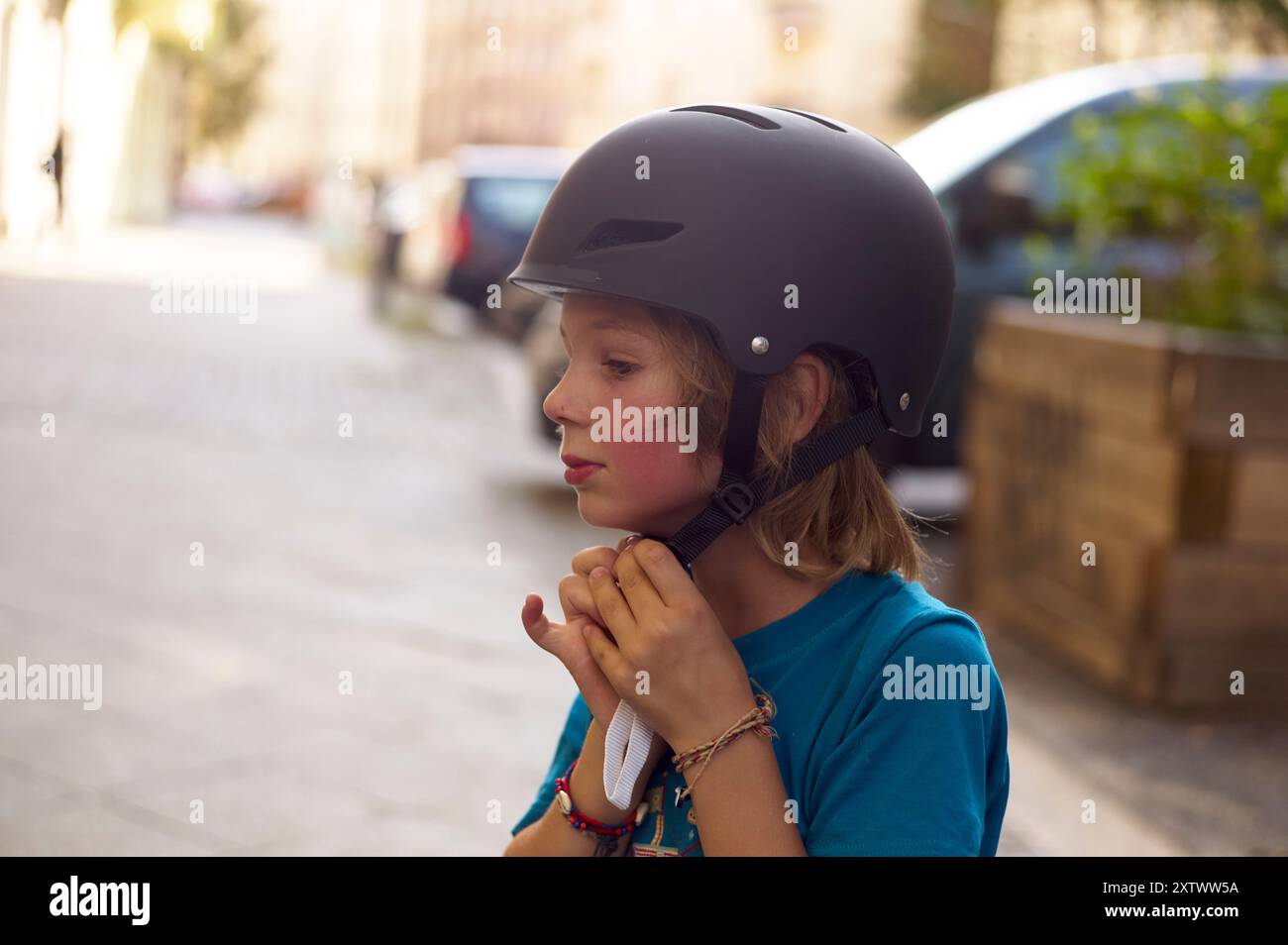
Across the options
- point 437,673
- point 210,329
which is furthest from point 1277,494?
point 210,329

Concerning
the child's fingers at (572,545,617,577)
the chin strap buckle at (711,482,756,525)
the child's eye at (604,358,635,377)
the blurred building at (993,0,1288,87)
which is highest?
the blurred building at (993,0,1288,87)

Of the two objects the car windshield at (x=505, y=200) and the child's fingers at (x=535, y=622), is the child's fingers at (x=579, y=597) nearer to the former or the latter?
the child's fingers at (x=535, y=622)

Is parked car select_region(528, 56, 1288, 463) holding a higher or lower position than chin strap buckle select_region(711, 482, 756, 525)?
higher

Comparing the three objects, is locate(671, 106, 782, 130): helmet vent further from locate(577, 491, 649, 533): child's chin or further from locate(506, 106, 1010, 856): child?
locate(577, 491, 649, 533): child's chin

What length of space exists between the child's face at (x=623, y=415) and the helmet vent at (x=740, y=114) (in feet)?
0.96

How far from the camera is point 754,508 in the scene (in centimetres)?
183

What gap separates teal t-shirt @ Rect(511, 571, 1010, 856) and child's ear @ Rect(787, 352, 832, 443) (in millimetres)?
214

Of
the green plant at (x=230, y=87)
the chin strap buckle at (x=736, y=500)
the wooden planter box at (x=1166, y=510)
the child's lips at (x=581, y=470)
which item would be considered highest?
the green plant at (x=230, y=87)

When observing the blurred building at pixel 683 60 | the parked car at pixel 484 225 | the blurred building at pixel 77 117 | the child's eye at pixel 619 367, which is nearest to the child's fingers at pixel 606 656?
the child's eye at pixel 619 367

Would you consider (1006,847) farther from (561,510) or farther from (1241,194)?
(561,510)

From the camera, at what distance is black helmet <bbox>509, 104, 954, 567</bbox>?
6.04ft

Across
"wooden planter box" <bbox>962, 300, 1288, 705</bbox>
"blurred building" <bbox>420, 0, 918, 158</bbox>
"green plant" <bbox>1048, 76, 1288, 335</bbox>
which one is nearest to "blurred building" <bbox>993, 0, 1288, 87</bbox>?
"green plant" <bbox>1048, 76, 1288, 335</bbox>

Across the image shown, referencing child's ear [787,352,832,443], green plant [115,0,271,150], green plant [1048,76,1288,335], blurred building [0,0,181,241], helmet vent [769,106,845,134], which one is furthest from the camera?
green plant [115,0,271,150]

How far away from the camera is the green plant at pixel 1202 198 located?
17.6 ft
